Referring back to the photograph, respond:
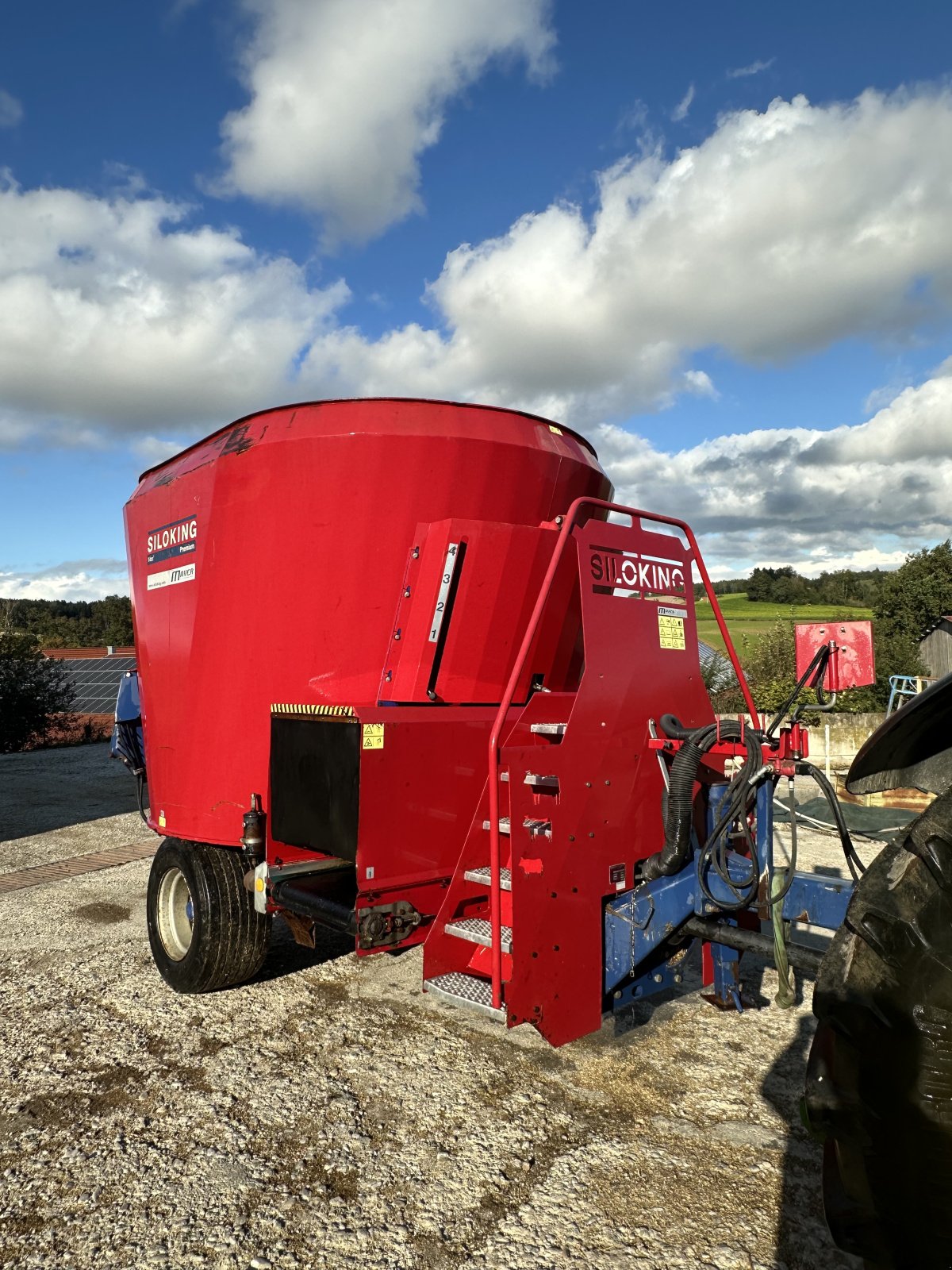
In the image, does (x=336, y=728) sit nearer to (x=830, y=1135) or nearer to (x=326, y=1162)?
(x=326, y=1162)

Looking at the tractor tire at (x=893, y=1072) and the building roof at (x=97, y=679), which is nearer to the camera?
the tractor tire at (x=893, y=1072)

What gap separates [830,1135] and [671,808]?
70.6 inches

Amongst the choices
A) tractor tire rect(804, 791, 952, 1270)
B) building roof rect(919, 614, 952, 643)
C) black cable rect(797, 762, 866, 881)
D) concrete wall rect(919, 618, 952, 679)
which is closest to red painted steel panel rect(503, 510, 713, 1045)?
black cable rect(797, 762, 866, 881)

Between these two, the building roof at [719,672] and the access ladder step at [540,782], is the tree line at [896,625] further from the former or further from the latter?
the access ladder step at [540,782]

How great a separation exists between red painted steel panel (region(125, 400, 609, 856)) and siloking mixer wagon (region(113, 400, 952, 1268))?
1cm

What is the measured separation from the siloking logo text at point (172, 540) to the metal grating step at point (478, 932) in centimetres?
234

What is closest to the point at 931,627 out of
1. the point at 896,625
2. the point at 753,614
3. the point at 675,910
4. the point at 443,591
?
the point at 896,625

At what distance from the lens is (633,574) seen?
142 inches

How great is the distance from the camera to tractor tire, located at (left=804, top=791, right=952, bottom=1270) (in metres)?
1.45

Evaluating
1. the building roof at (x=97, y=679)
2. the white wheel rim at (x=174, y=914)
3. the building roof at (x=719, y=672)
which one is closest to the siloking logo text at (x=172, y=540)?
the white wheel rim at (x=174, y=914)

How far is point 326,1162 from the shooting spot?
2.82 m

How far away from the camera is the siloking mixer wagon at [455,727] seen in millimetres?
3117

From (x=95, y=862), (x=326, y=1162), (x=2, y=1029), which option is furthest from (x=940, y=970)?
(x=95, y=862)

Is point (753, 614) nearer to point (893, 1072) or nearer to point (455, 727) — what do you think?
point (455, 727)
